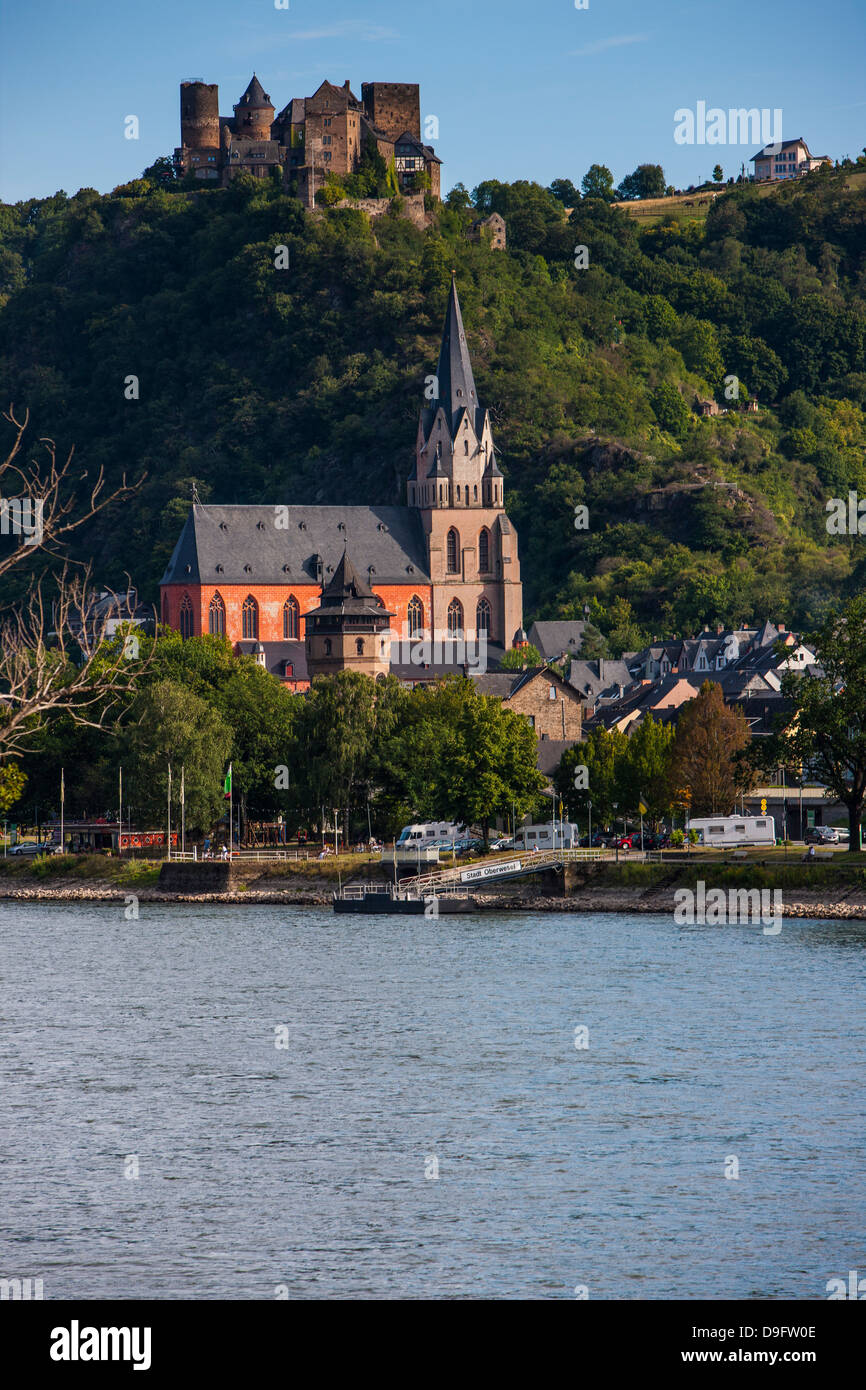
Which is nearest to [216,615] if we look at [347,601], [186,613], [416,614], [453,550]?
[186,613]

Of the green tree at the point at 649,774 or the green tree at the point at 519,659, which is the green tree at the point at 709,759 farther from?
the green tree at the point at 519,659

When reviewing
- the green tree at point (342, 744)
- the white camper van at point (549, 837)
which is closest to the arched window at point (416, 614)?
the green tree at point (342, 744)

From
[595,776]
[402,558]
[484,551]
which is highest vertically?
[484,551]

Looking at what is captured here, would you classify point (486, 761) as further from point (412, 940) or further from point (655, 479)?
point (655, 479)

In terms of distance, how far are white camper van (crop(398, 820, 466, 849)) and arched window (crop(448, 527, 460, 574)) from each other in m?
75.1

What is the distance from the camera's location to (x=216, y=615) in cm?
15962

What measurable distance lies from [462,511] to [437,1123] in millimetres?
135315

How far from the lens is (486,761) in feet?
295

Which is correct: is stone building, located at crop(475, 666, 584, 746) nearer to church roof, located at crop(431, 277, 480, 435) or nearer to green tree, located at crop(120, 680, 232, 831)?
green tree, located at crop(120, 680, 232, 831)

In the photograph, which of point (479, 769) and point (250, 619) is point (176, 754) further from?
point (250, 619)

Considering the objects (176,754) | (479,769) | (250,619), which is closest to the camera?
(479,769)

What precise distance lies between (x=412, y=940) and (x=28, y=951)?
12565mm

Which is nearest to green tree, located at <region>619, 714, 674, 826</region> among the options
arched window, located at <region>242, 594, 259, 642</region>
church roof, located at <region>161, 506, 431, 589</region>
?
church roof, located at <region>161, 506, 431, 589</region>

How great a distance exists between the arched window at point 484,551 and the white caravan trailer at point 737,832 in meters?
87.1
